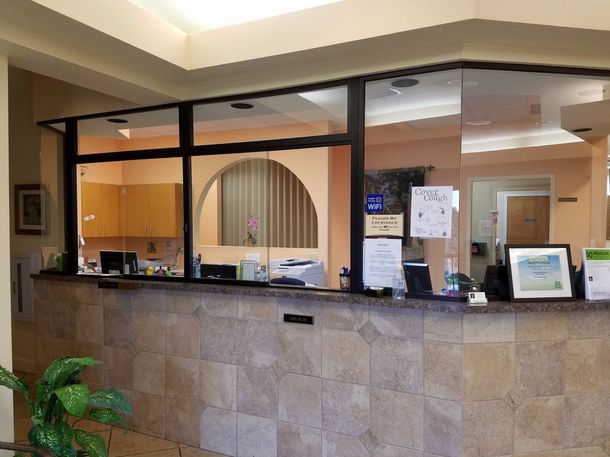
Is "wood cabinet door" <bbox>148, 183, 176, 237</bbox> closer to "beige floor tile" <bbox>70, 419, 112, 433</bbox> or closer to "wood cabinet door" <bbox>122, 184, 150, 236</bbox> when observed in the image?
"wood cabinet door" <bbox>122, 184, 150, 236</bbox>

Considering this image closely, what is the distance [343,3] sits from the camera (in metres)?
2.37

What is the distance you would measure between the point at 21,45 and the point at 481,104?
3644mm

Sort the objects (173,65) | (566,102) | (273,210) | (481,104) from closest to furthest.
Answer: (173,65) < (566,102) < (481,104) < (273,210)

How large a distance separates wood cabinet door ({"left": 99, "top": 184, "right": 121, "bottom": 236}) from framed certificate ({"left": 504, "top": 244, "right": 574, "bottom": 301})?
15.9ft

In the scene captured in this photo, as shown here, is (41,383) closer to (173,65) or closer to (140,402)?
(140,402)

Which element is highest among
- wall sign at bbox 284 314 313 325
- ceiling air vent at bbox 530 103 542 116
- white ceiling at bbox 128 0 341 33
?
white ceiling at bbox 128 0 341 33

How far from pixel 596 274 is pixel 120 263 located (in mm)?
3479

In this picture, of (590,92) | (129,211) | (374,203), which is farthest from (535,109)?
(129,211)

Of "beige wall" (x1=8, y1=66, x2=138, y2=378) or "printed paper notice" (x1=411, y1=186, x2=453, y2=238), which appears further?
"beige wall" (x1=8, y1=66, x2=138, y2=378)

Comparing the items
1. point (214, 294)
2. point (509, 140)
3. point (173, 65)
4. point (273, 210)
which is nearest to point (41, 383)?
point (214, 294)

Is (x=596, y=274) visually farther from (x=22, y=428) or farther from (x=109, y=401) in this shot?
(x=22, y=428)

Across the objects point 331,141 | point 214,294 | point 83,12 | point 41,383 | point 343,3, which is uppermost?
point 343,3

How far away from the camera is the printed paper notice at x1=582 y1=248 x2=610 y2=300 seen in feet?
8.00

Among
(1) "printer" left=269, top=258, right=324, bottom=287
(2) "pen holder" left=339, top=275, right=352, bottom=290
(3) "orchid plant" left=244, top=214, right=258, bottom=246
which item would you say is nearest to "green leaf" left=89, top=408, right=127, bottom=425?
(2) "pen holder" left=339, top=275, right=352, bottom=290
